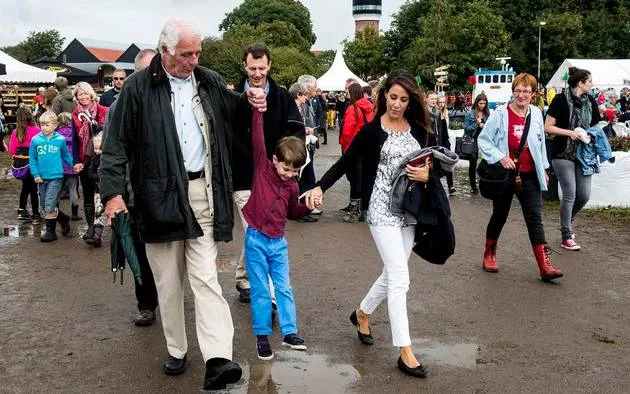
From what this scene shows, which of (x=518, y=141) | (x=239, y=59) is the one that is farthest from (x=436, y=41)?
(x=518, y=141)

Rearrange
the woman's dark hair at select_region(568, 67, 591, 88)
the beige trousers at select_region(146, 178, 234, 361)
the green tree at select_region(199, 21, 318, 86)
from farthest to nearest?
the green tree at select_region(199, 21, 318, 86)
the woman's dark hair at select_region(568, 67, 591, 88)
the beige trousers at select_region(146, 178, 234, 361)

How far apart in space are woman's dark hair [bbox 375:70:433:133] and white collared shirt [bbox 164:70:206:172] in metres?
1.33

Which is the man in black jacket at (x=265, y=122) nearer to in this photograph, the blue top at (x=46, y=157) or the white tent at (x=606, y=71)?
the blue top at (x=46, y=157)

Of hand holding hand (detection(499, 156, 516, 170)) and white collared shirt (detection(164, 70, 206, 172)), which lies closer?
white collared shirt (detection(164, 70, 206, 172))

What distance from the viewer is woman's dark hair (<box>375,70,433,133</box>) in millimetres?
4910

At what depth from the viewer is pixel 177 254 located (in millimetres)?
4578

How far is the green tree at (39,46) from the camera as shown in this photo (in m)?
84.4

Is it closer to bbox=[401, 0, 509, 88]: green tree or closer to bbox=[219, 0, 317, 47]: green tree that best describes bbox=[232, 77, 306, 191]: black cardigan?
bbox=[401, 0, 509, 88]: green tree

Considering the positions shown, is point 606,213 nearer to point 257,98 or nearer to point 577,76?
point 577,76

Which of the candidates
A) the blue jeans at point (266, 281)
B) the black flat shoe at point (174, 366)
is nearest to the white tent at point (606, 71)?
the blue jeans at point (266, 281)

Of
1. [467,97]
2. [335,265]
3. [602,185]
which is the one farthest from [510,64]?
[335,265]

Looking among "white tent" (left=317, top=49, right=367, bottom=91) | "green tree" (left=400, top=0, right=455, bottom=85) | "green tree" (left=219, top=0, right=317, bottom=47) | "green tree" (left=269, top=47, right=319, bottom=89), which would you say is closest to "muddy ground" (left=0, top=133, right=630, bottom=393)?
"green tree" (left=400, top=0, right=455, bottom=85)

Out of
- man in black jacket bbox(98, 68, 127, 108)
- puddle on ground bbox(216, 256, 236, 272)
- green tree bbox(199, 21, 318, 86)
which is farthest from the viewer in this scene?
green tree bbox(199, 21, 318, 86)

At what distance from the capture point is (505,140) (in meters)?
7.04
